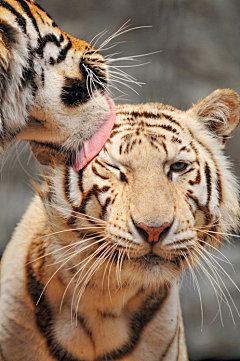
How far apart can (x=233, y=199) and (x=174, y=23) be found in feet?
1.98

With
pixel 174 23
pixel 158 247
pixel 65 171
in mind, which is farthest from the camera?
pixel 174 23

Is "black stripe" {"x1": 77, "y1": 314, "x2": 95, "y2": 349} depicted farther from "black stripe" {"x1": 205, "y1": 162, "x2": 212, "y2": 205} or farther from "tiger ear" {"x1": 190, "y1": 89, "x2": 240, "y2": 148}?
"tiger ear" {"x1": 190, "y1": 89, "x2": 240, "y2": 148}

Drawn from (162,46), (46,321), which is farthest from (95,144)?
(162,46)

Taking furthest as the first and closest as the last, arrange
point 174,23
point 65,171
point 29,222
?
point 174,23 < point 29,222 < point 65,171

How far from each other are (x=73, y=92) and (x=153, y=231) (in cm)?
32

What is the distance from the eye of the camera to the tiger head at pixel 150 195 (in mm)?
703

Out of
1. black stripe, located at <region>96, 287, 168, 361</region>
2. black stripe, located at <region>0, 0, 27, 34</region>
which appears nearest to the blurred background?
black stripe, located at <region>96, 287, 168, 361</region>

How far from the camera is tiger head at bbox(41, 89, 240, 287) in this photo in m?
0.70

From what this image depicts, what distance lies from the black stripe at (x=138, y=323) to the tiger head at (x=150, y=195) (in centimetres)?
13

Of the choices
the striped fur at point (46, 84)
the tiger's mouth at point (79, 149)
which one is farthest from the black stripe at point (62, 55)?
the tiger's mouth at point (79, 149)

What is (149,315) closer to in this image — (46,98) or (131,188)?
(131,188)

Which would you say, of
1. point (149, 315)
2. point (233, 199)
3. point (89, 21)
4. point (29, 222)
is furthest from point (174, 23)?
point (149, 315)

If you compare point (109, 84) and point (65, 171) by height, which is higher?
point (109, 84)

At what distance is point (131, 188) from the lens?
0.73 metres
